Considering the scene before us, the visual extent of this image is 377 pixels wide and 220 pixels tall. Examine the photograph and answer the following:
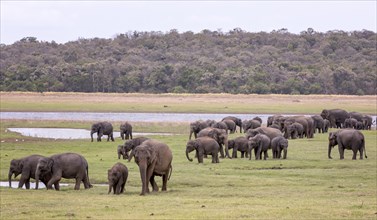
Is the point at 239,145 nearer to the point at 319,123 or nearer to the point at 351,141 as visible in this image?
the point at 351,141

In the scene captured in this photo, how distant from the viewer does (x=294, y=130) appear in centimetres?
4275

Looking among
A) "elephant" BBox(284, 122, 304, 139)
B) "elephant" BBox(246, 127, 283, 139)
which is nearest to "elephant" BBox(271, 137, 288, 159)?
"elephant" BBox(246, 127, 283, 139)

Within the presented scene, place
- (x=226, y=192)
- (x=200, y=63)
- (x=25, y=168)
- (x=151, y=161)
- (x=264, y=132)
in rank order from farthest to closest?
(x=200, y=63)
(x=264, y=132)
(x=25, y=168)
(x=151, y=161)
(x=226, y=192)

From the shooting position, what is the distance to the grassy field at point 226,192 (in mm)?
18516

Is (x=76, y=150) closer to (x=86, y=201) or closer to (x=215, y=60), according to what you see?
(x=86, y=201)

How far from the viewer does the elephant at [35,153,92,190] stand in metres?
24.2

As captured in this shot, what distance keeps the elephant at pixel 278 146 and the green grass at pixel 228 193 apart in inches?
18.4

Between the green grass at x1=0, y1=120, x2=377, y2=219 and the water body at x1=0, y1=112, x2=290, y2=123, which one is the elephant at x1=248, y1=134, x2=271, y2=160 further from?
the water body at x1=0, y1=112, x2=290, y2=123

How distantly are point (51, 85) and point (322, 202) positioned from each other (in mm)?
92454

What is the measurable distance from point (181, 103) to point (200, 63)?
48.0 meters

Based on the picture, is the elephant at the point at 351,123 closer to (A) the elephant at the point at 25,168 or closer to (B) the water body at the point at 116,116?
(B) the water body at the point at 116,116

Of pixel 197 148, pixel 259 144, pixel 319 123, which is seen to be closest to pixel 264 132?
pixel 259 144

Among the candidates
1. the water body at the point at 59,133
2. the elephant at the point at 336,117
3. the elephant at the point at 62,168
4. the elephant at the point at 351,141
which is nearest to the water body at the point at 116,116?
the water body at the point at 59,133

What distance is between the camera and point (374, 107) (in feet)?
271
